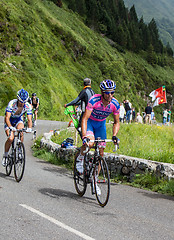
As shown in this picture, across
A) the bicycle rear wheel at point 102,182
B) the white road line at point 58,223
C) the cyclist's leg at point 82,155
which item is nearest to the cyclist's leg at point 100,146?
the bicycle rear wheel at point 102,182

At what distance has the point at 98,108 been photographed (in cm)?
645

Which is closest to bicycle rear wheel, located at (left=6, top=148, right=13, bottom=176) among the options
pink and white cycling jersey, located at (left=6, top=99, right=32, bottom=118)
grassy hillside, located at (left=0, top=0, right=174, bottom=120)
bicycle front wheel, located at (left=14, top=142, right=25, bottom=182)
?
bicycle front wheel, located at (left=14, top=142, right=25, bottom=182)

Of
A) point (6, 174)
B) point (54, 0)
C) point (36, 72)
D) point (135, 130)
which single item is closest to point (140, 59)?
point (54, 0)

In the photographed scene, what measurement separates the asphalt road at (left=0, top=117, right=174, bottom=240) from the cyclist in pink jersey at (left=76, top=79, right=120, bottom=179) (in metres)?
0.94

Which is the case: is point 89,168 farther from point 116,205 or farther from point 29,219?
→ point 29,219

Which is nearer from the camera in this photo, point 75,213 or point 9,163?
point 75,213

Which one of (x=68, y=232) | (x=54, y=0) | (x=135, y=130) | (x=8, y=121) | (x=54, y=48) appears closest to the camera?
(x=68, y=232)

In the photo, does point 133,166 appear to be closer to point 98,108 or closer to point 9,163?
point 98,108

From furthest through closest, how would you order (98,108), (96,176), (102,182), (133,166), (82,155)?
1. (133,166)
2. (82,155)
3. (98,108)
4. (96,176)
5. (102,182)

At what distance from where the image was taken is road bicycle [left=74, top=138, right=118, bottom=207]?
5820 mm

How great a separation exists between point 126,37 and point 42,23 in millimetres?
51138

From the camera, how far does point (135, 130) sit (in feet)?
52.3

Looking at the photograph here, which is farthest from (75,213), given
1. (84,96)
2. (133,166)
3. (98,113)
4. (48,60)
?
(48,60)

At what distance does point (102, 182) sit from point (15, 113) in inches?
129
